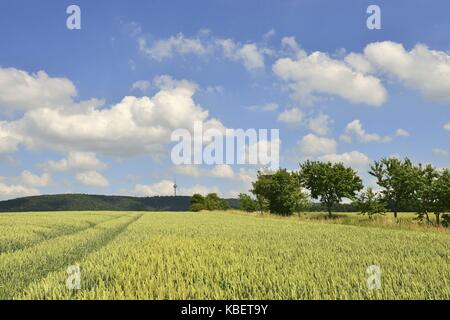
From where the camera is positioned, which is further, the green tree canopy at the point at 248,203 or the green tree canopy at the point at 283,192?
the green tree canopy at the point at 248,203

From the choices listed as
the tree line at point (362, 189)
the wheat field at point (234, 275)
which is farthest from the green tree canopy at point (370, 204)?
the wheat field at point (234, 275)

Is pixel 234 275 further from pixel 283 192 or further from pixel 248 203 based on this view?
pixel 248 203

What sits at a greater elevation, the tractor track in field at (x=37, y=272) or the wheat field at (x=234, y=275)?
the wheat field at (x=234, y=275)

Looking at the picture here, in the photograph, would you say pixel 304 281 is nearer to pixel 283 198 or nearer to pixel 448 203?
pixel 448 203

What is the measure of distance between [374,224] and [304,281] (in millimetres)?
31524

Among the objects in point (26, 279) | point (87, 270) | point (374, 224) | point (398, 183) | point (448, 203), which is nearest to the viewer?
point (87, 270)

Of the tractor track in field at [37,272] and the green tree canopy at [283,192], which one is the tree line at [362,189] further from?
the tractor track in field at [37,272]

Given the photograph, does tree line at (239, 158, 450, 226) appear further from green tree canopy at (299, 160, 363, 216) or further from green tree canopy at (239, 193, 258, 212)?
green tree canopy at (239, 193, 258, 212)

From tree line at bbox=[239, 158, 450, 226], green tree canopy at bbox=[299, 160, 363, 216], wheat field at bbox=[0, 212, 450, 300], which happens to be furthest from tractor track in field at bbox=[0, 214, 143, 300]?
green tree canopy at bbox=[299, 160, 363, 216]

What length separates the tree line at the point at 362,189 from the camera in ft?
Result: 154

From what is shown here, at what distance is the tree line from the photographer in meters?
47.0

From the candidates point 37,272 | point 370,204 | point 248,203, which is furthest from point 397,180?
point 248,203

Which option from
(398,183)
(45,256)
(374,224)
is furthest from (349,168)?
(45,256)
